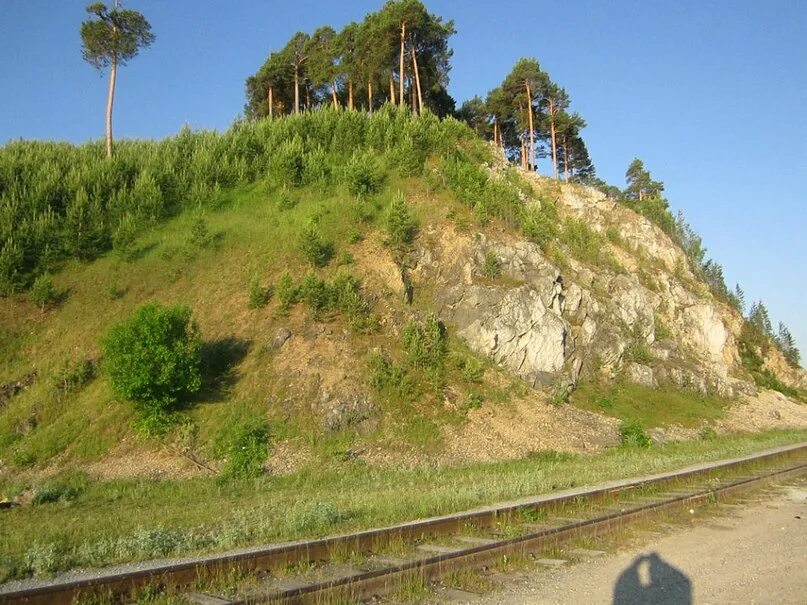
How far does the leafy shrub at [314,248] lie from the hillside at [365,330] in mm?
109

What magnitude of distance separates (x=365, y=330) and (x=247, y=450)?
24.1 feet

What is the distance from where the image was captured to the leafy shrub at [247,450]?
18.2 meters

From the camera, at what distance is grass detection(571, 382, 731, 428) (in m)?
28.8

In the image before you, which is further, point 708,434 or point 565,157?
point 565,157

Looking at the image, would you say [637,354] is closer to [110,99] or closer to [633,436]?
[633,436]

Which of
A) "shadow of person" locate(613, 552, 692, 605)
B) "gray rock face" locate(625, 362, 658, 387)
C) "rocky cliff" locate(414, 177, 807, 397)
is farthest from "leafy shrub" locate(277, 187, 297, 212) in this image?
"shadow of person" locate(613, 552, 692, 605)

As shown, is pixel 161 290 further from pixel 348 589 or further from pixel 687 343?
pixel 687 343

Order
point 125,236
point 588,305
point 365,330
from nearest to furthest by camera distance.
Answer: point 365,330
point 125,236
point 588,305

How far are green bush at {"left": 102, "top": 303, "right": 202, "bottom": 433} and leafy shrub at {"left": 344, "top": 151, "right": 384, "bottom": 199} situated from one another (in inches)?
566

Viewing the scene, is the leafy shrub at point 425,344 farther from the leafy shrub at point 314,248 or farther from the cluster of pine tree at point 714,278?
the cluster of pine tree at point 714,278

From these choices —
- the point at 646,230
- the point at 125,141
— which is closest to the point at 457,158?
the point at 646,230

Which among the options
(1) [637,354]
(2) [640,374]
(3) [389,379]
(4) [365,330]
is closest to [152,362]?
(3) [389,379]

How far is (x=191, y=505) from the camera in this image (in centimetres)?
1488

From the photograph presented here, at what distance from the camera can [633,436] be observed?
25484 millimetres
